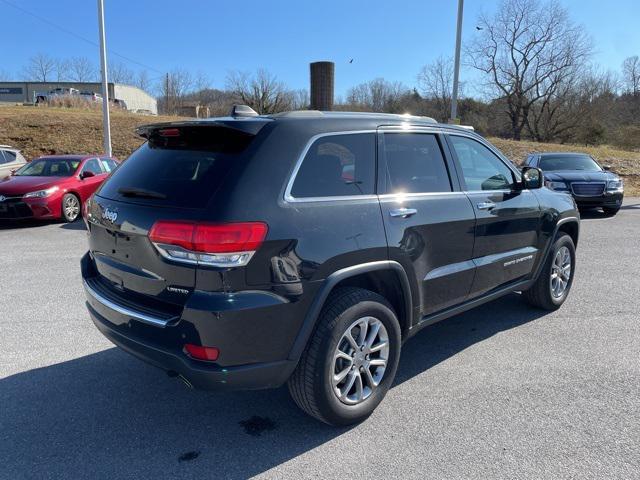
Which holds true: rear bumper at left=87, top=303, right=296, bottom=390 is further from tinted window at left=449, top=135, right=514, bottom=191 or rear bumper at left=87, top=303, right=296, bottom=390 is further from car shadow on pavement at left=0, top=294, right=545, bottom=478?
tinted window at left=449, top=135, right=514, bottom=191

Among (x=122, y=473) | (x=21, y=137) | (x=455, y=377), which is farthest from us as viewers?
(x=21, y=137)

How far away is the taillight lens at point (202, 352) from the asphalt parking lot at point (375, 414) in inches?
24.6

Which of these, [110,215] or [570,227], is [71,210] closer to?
[110,215]

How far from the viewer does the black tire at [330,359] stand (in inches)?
110

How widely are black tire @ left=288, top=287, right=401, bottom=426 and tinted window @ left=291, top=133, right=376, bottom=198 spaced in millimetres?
610

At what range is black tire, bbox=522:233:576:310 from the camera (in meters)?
4.88

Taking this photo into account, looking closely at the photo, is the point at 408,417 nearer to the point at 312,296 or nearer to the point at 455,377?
the point at 455,377

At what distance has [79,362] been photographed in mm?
3875

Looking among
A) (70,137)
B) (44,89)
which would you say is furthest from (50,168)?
(44,89)

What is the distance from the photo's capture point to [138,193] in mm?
2918

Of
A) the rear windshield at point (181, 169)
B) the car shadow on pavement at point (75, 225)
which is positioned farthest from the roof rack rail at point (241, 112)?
the car shadow on pavement at point (75, 225)

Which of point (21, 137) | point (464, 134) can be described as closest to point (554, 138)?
point (21, 137)

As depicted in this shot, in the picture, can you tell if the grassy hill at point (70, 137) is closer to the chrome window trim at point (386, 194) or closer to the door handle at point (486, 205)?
the chrome window trim at point (386, 194)

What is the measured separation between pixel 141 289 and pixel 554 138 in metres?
53.0
